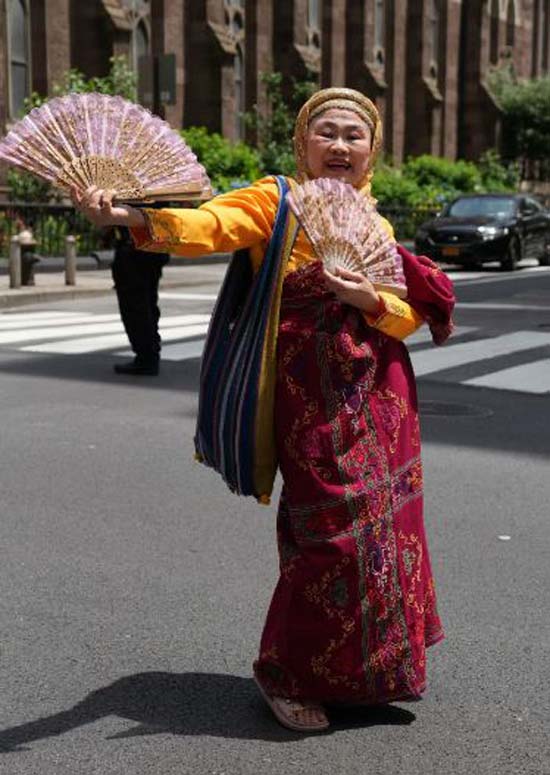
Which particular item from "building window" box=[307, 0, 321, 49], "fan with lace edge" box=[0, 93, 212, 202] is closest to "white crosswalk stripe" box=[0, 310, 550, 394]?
"fan with lace edge" box=[0, 93, 212, 202]

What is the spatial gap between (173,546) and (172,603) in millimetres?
796

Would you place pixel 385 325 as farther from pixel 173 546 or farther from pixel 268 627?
pixel 173 546

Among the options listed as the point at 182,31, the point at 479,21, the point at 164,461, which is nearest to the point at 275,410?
the point at 164,461

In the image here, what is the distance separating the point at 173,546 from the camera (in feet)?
18.2

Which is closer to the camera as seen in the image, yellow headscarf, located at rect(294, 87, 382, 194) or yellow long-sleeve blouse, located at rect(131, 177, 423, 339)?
yellow long-sleeve blouse, located at rect(131, 177, 423, 339)

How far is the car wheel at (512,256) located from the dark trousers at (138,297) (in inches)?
676

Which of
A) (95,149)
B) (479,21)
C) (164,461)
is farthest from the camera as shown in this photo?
(479,21)

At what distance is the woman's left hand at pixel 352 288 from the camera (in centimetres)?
343

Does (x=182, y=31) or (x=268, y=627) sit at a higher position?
(x=182, y=31)

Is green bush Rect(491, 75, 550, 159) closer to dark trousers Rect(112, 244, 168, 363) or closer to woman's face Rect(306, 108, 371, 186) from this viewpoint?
dark trousers Rect(112, 244, 168, 363)

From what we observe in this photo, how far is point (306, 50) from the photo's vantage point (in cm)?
4203

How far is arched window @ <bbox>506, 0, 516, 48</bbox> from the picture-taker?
59.9 meters

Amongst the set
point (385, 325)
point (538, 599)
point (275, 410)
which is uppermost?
point (385, 325)

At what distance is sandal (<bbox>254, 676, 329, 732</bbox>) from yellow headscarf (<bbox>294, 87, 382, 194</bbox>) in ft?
4.89
